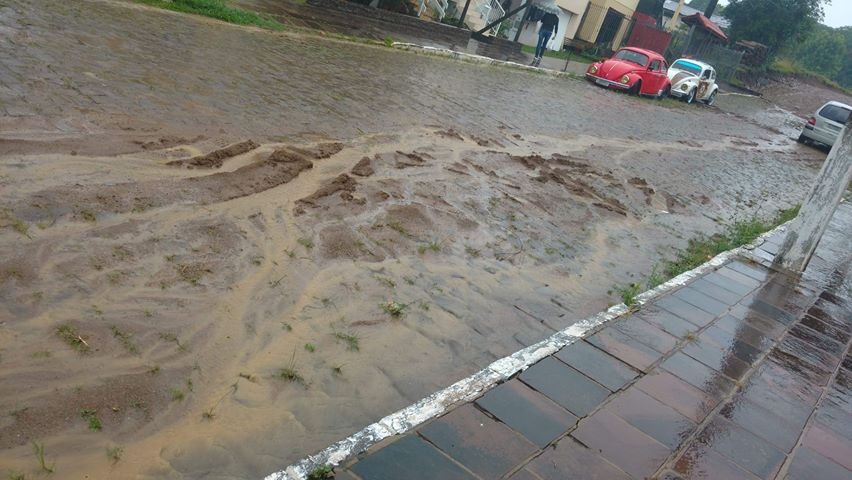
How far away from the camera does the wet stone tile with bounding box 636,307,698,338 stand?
15.5ft

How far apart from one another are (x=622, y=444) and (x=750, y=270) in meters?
3.94

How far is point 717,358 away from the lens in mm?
4461

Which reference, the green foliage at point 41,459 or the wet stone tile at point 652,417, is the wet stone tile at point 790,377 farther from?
the green foliage at point 41,459

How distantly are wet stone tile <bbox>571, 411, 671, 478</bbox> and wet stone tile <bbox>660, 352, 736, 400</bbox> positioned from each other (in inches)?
32.7

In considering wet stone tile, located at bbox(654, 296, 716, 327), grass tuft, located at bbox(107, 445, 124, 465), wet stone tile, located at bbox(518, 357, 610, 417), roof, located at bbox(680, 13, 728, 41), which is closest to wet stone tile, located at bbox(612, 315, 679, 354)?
wet stone tile, located at bbox(654, 296, 716, 327)

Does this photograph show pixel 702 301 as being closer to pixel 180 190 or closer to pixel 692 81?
pixel 180 190

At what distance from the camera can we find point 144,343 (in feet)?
11.8

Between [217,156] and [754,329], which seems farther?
[217,156]

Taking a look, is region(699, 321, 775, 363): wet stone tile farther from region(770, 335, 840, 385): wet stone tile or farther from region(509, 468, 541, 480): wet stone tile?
region(509, 468, 541, 480): wet stone tile

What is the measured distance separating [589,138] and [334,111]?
5404mm

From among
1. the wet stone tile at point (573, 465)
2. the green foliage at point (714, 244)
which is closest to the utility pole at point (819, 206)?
the green foliage at point (714, 244)

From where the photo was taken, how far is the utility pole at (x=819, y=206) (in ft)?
20.1

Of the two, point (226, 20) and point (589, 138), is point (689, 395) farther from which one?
point (226, 20)

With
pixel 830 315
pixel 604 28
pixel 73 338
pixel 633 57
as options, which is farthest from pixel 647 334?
pixel 604 28
